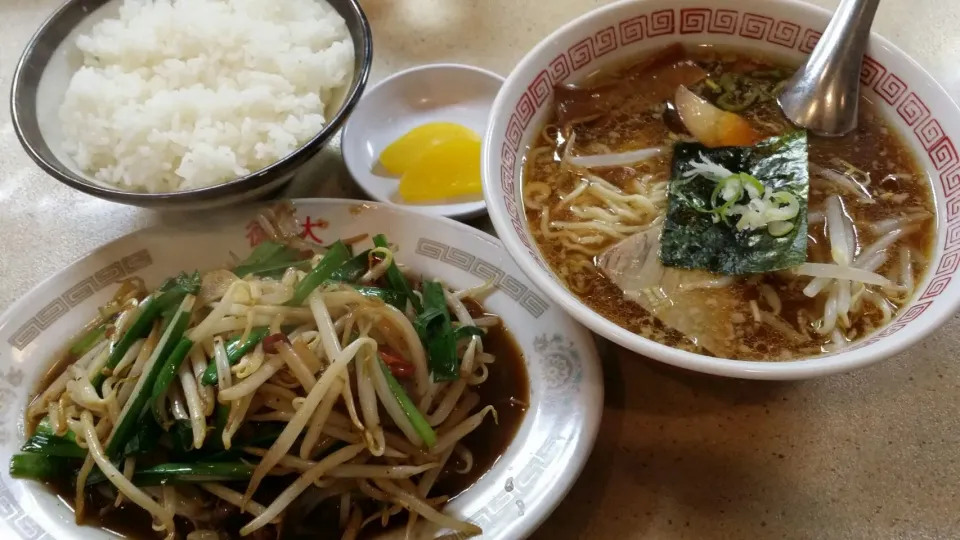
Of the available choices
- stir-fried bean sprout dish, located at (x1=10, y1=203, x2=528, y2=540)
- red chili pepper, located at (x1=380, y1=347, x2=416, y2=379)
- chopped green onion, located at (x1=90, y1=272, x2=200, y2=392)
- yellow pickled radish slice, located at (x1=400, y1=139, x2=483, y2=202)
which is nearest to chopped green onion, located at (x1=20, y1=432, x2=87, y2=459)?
stir-fried bean sprout dish, located at (x1=10, y1=203, x2=528, y2=540)

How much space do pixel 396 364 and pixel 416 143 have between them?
72 centimetres

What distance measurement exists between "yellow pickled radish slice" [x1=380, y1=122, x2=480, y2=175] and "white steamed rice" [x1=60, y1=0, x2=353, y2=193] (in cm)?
21

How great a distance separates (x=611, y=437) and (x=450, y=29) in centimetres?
144

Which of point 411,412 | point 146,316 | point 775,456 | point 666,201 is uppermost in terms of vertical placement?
point 146,316

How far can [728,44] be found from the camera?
1.56m

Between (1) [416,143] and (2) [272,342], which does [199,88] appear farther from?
(2) [272,342]

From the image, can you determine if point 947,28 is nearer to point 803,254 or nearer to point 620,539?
point 803,254

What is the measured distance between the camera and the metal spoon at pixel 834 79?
4.51 feet

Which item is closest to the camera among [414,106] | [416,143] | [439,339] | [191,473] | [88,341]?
[191,473]

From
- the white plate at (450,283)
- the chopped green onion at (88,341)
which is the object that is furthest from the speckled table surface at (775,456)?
the chopped green onion at (88,341)

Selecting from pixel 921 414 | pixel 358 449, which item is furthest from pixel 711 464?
pixel 358 449

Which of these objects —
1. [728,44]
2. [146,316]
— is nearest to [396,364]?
[146,316]

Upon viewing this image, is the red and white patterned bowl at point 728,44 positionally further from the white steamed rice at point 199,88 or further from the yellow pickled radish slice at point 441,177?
the white steamed rice at point 199,88

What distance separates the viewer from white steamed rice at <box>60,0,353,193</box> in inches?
65.5
